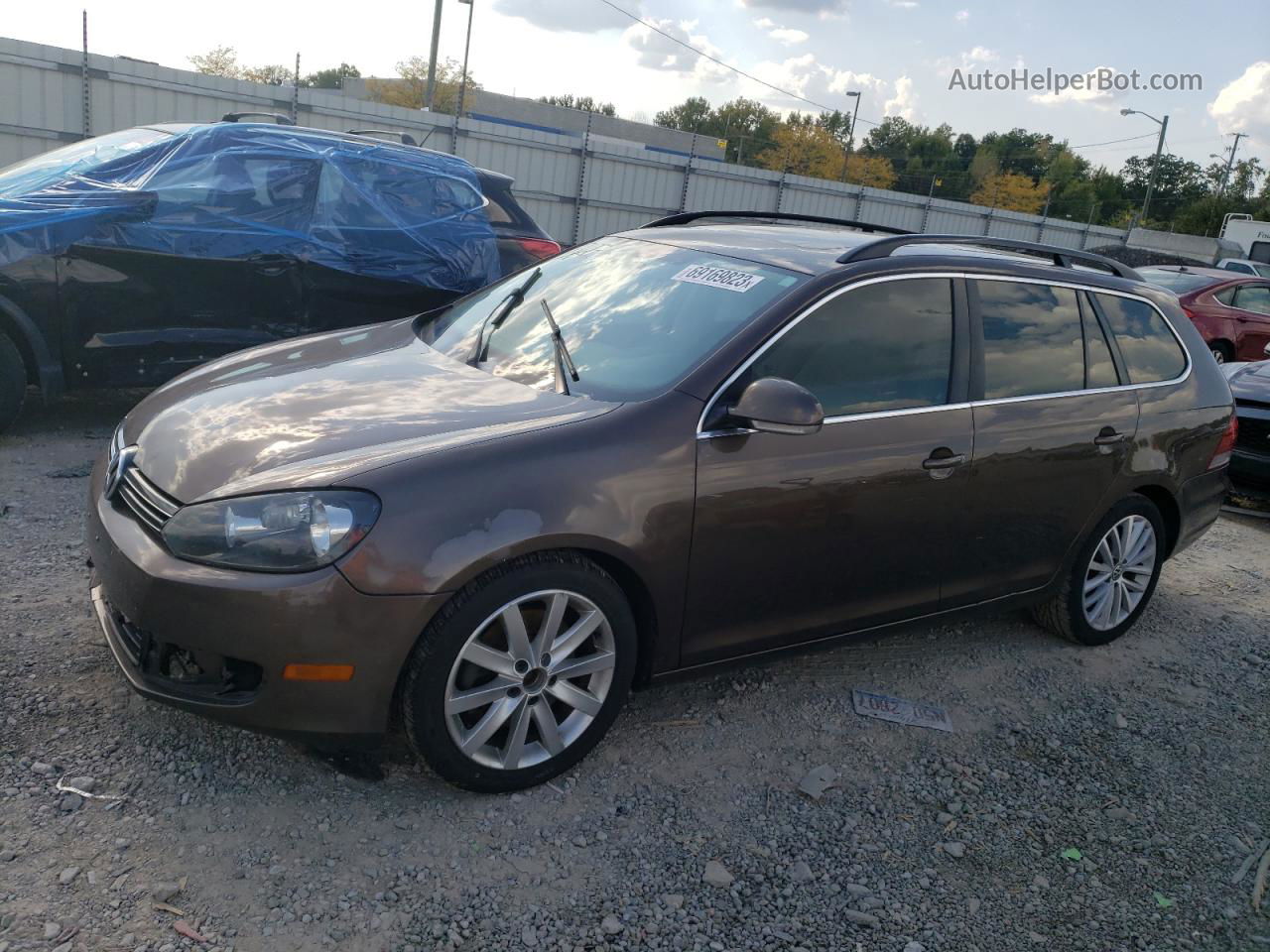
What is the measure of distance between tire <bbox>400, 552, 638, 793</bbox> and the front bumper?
3.6 inches

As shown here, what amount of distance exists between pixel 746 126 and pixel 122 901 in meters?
90.0

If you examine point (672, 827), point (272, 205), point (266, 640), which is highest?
point (272, 205)

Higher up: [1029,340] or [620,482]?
[1029,340]

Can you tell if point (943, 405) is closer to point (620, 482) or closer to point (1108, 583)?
point (620, 482)

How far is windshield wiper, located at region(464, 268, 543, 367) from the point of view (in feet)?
12.4

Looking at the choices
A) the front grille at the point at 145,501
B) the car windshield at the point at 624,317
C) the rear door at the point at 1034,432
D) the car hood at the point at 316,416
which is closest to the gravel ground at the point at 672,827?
the rear door at the point at 1034,432

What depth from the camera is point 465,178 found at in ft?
24.4

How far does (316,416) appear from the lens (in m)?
3.15

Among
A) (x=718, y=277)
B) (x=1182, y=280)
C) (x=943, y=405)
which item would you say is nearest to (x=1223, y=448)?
(x=943, y=405)

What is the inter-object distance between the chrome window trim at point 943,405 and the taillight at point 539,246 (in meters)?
4.12

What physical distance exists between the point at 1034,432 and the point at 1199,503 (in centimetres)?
146

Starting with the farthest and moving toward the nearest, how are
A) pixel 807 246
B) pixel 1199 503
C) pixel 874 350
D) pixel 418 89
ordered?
pixel 418 89 < pixel 1199 503 < pixel 807 246 < pixel 874 350

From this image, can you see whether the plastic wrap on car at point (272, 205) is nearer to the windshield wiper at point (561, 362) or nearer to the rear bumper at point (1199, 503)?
the windshield wiper at point (561, 362)

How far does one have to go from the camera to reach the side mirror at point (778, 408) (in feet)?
10.2
